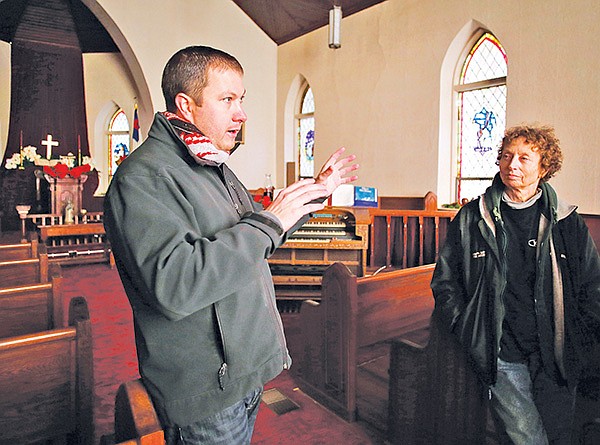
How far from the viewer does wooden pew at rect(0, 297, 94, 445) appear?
151cm

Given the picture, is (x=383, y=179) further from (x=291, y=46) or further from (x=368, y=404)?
(x=368, y=404)

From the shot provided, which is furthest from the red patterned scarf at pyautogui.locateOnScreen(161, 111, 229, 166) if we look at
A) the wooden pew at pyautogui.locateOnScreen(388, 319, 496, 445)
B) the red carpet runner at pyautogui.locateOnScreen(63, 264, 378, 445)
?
the red carpet runner at pyautogui.locateOnScreen(63, 264, 378, 445)

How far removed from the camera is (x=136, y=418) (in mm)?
891

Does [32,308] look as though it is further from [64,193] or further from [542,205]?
[64,193]

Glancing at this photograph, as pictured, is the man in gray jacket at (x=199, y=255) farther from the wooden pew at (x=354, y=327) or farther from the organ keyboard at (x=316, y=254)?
the organ keyboard at (x=316, y=254)

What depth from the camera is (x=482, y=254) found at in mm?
1667

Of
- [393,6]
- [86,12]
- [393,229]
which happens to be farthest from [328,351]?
[86,12]

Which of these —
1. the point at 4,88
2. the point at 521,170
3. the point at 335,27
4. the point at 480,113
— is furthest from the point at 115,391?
the point at 4,88

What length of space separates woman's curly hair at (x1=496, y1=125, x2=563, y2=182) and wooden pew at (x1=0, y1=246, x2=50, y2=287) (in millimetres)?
2305

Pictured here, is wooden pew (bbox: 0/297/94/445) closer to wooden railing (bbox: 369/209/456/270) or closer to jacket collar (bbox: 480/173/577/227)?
jacket collar (bbox: 480/173/577/227)

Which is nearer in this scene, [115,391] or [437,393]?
[437,393]

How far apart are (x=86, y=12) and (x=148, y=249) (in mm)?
Result: 8209

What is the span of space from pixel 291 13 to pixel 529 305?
22.0 feet

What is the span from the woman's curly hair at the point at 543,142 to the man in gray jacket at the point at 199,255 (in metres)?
0.88
